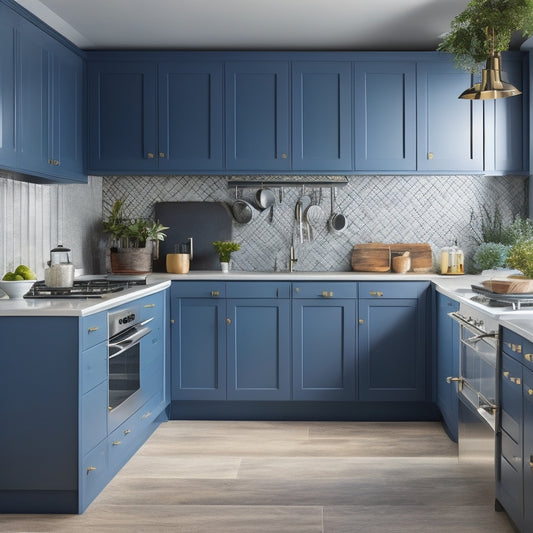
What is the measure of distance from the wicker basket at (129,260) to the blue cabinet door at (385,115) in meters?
1.56

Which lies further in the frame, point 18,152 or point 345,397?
point 345,397

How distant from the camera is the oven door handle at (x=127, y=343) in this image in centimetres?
302

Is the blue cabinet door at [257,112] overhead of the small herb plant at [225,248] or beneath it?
overhead

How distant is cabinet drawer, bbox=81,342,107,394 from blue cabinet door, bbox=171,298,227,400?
4.15 feet

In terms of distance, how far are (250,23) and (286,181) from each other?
118cm

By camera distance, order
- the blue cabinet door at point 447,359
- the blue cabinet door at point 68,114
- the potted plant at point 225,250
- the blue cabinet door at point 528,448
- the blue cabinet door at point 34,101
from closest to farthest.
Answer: the blue cabinet door at point 528,448
the blue cabinet door at point 34,101
the blue cabinet door at point 447,359
the blue cabinet door at point 68,114
the potted plant at point 225,250

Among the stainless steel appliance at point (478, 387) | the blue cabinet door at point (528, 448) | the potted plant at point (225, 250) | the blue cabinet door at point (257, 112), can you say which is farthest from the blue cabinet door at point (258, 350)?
the blue cabinet door at point (528, 448)

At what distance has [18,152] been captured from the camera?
3221 mm

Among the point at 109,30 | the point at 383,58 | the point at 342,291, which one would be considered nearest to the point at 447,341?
the point at 342,291

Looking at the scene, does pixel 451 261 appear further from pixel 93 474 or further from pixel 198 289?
pixel 93 474

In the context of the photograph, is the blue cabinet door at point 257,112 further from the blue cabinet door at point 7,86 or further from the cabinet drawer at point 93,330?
the cabinet drawer at point 93,330

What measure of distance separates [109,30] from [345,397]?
9.00 feet

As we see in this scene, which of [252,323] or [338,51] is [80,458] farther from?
[338,51]

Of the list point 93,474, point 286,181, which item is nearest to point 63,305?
point 93,474
